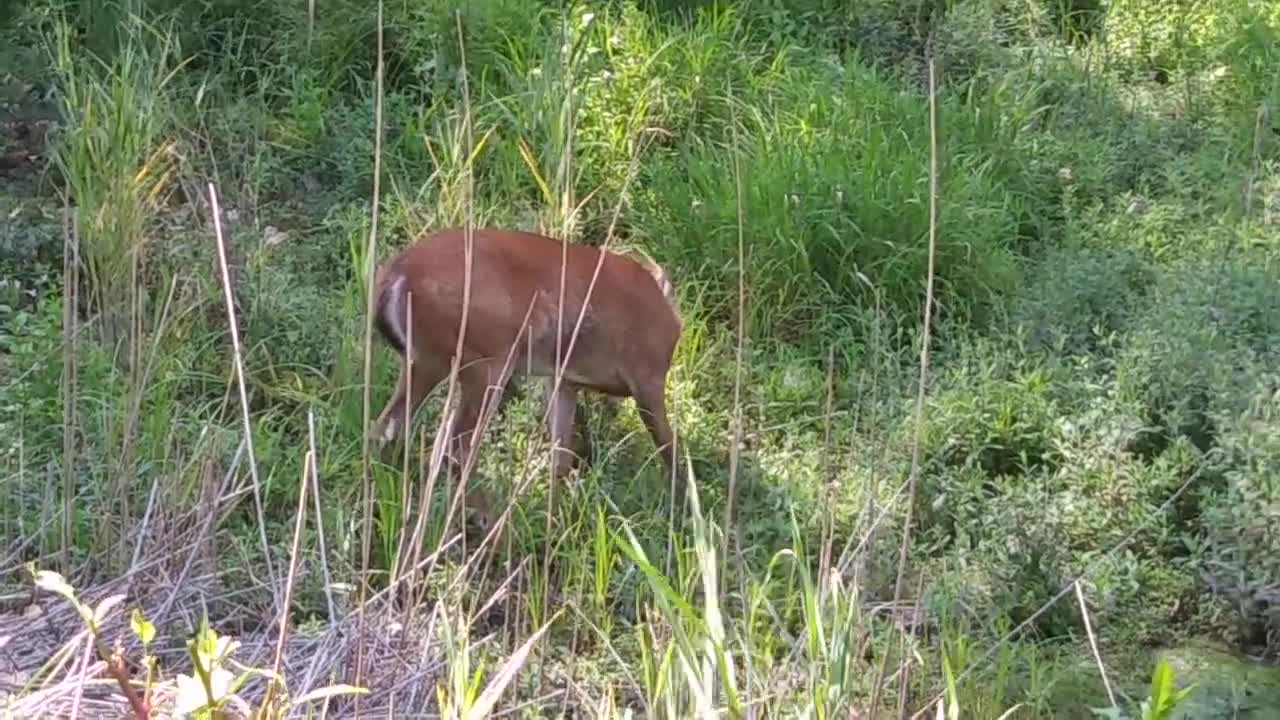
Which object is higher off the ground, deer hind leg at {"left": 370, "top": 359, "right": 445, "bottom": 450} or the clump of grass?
the clump of grass

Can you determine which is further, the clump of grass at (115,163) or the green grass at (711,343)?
the clump of grass at (115,163)

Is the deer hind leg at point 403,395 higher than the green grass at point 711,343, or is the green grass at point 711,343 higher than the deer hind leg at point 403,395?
the green grass at point 711,343

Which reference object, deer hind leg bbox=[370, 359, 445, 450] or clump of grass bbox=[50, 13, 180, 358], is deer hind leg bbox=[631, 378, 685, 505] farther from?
clump of grass bbox=[50, 13, 180, 358]

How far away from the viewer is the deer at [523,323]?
5367 millimetres

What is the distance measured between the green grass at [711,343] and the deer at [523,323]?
13cm

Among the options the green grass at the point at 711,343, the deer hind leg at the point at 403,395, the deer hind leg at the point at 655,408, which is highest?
the green grass at the point at 711,343

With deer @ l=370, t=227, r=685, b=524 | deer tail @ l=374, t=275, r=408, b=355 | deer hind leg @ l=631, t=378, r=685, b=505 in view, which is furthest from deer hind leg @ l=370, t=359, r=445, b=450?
deer hind leg @ l=631, t=378, r=685, b=505

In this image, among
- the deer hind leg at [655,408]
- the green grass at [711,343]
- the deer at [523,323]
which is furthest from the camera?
the deer hind leg at [655,408]

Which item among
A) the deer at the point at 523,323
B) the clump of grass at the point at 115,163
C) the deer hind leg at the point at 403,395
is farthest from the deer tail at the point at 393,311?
the clump of grass at the point at 115,163

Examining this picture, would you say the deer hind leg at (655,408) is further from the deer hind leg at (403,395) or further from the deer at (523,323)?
the deer hind leg at (403,395)

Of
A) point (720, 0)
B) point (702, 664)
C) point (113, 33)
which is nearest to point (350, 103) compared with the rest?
point (113, 33)

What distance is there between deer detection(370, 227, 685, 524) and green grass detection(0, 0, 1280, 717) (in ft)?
0.44

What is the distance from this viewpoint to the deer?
17.6ft

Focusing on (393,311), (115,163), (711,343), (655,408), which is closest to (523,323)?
(393,311)
